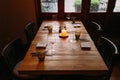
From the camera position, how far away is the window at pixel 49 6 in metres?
3.04

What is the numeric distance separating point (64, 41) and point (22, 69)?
0.78 metres

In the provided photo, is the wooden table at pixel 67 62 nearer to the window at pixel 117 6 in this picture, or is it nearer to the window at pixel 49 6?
the window at pixel 49 6

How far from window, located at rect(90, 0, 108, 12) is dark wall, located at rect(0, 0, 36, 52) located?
133 centimetres

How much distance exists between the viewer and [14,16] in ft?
9.96

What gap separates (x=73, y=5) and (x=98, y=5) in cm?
57

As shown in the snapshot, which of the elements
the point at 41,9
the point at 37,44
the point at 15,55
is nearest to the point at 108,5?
the point at 41,9

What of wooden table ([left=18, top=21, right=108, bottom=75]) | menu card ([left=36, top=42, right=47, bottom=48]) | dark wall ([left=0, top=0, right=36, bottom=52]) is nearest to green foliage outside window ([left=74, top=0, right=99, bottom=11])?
dark wall ([left=0, top=0, right=36, bottom=52])

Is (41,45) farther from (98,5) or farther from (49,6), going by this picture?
(98,5)

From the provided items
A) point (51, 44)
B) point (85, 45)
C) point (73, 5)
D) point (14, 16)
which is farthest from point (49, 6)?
point (85, 45)

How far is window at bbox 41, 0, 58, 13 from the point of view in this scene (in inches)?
120

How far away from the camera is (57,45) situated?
1755 mm

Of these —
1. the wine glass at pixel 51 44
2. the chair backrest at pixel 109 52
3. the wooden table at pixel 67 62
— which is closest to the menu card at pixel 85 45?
the wooden table at pixel 67 62

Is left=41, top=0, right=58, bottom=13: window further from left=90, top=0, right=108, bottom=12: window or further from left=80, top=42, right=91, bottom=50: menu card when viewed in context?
left=80, top=42, right=91, bottom=50: menu card

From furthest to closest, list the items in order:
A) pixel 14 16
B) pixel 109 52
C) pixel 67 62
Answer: pixel 14 16 < pixel 109 52 < pixel 67 62
